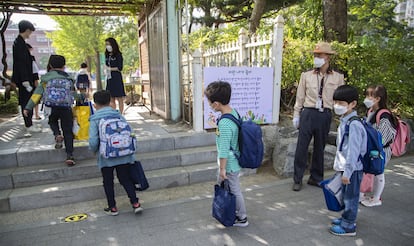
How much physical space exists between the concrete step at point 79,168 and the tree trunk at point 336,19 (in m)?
3.84

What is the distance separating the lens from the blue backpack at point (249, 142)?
8.81 ft

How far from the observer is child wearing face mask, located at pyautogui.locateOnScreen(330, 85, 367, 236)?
8.66 feet

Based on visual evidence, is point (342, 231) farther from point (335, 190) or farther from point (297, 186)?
point (297, 186)

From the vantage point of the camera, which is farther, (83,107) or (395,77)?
(395,77)

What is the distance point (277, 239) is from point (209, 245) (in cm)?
67

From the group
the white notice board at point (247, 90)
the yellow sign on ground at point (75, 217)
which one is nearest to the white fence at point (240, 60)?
the white notice board at point (247, 90)

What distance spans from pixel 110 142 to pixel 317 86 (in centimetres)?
272

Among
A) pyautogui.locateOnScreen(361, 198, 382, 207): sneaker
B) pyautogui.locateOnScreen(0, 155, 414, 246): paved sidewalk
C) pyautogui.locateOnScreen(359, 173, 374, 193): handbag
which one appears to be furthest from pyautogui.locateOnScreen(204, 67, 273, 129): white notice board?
pyautogui.locateOnScreen(361, 198, 382, 207): sneaker

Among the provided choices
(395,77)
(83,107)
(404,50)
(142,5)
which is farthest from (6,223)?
(404,50)

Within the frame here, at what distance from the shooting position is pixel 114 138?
10.0 feet

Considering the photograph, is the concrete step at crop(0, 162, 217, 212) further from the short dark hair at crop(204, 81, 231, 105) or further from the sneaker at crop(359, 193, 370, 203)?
the sneaker at crop(359, 193, 370, 203)

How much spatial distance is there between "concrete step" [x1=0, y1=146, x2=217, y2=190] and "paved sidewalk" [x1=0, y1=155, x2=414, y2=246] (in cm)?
67

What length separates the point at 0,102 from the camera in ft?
29.3

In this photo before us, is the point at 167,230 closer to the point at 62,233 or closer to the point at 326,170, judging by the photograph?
the point at 62,233
